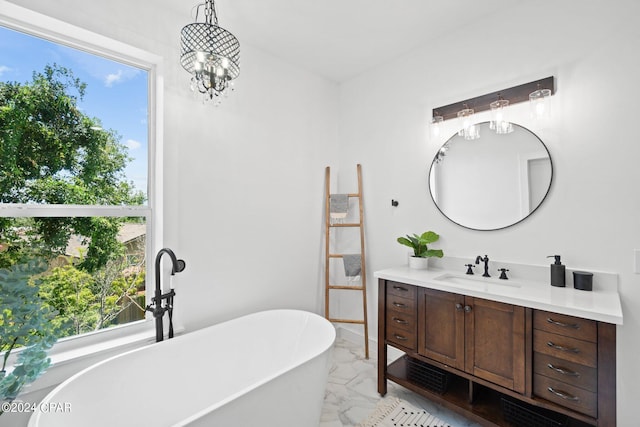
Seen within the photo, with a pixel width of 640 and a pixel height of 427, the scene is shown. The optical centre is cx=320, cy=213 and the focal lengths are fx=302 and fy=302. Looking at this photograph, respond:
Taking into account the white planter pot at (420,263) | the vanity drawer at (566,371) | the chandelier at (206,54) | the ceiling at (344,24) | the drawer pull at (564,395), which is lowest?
the drawer pull at (564,395)

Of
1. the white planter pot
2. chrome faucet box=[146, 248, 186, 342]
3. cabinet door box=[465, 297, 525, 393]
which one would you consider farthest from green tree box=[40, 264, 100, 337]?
cabinet door box=[465, 297, 525, 393]

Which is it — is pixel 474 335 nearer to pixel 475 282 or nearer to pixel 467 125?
pixel 475 282

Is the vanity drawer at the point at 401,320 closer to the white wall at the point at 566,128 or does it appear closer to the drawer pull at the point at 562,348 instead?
the white wall at the point at 566,128

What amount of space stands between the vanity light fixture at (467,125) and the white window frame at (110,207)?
2.15 m

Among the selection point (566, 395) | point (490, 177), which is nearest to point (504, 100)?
point (490, 177)

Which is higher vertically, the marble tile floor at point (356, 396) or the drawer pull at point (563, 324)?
the drawer pull at point (563, 324)

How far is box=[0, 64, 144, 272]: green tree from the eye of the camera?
1.63 m

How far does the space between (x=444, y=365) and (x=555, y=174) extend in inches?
54.8

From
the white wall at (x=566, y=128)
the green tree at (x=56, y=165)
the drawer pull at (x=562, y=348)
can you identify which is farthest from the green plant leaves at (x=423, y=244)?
the green tree at (x=56, y=165)

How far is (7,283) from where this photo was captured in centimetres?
96

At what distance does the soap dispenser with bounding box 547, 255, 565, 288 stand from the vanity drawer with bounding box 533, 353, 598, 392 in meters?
0.49

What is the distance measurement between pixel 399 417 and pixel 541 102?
222cm

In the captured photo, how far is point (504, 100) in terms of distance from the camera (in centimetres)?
205

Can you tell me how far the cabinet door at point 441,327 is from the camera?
1828 millimetres
